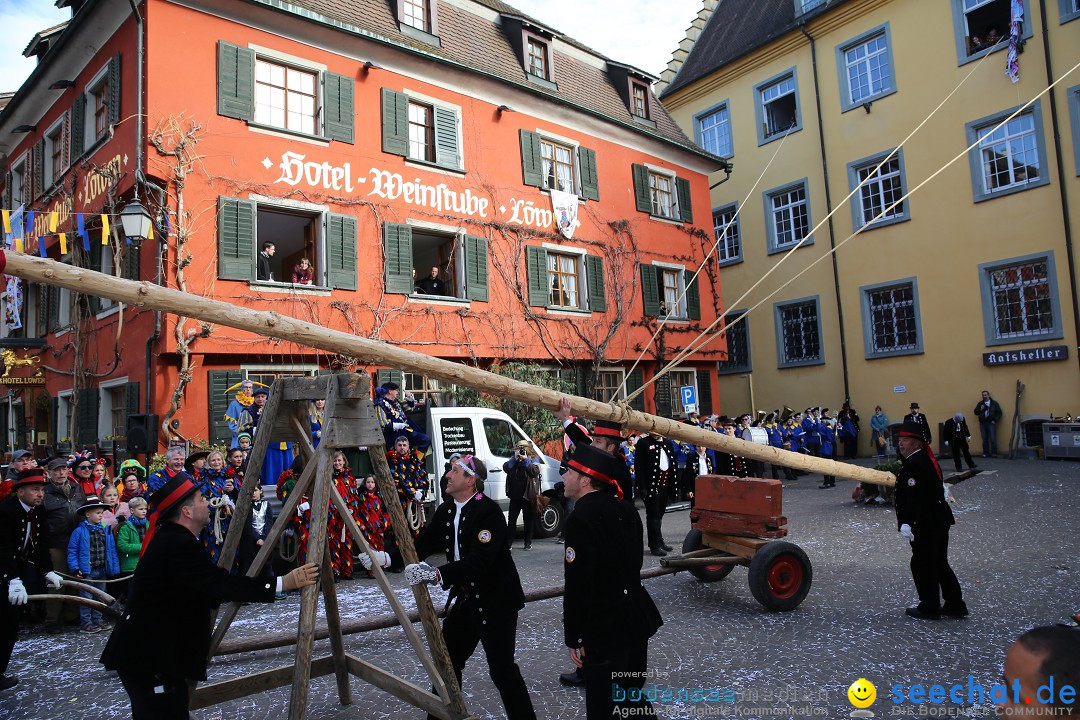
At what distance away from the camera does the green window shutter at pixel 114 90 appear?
13.5 meters

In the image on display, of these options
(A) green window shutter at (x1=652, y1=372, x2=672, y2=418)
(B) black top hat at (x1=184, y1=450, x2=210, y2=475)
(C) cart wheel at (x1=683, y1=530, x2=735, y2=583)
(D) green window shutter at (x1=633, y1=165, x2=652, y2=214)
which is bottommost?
(C) cart wheel at (x1=683, y1=530, x2=735, y2=583)

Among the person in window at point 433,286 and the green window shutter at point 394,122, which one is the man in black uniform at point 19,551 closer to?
the person in window at point 433,286

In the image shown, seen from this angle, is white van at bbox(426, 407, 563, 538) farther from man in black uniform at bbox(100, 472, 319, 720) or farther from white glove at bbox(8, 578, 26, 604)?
man in black uniform at bbox(100, 472, 319, 720)

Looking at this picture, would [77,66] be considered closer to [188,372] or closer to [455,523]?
[188,372]

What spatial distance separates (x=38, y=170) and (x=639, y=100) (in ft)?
56.4

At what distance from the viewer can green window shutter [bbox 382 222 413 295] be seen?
608 inches

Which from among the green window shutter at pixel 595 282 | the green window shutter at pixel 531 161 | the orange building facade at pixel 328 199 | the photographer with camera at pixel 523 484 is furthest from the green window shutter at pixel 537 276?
the photographer with camera at pixel 523 484

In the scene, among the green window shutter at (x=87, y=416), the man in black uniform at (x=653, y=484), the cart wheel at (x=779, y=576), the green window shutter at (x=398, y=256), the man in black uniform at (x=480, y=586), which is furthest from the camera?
the green window shutter at (x=398, y=256)

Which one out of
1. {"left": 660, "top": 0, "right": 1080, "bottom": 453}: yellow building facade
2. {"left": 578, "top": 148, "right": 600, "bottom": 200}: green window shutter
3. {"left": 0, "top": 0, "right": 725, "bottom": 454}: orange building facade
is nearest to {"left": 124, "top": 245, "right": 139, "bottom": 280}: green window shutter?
{"left": 0, "top": 0, "right": 725, "bottom": 454}: orange building facade

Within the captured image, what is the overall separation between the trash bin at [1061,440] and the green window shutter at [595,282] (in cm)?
1167

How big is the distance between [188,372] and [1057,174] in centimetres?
2145

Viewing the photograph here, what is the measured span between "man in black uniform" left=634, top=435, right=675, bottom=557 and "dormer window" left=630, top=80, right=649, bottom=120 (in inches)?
602

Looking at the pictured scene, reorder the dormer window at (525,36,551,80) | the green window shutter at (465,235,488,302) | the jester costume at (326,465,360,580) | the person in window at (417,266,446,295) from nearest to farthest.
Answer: the jester costume at (326,465,360,580)
the person in window at (417,266,446,295)
the green window shutter at (465,235,488,302)
the dormer window at (525,36,551,80)

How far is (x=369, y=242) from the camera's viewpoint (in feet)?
50.2
